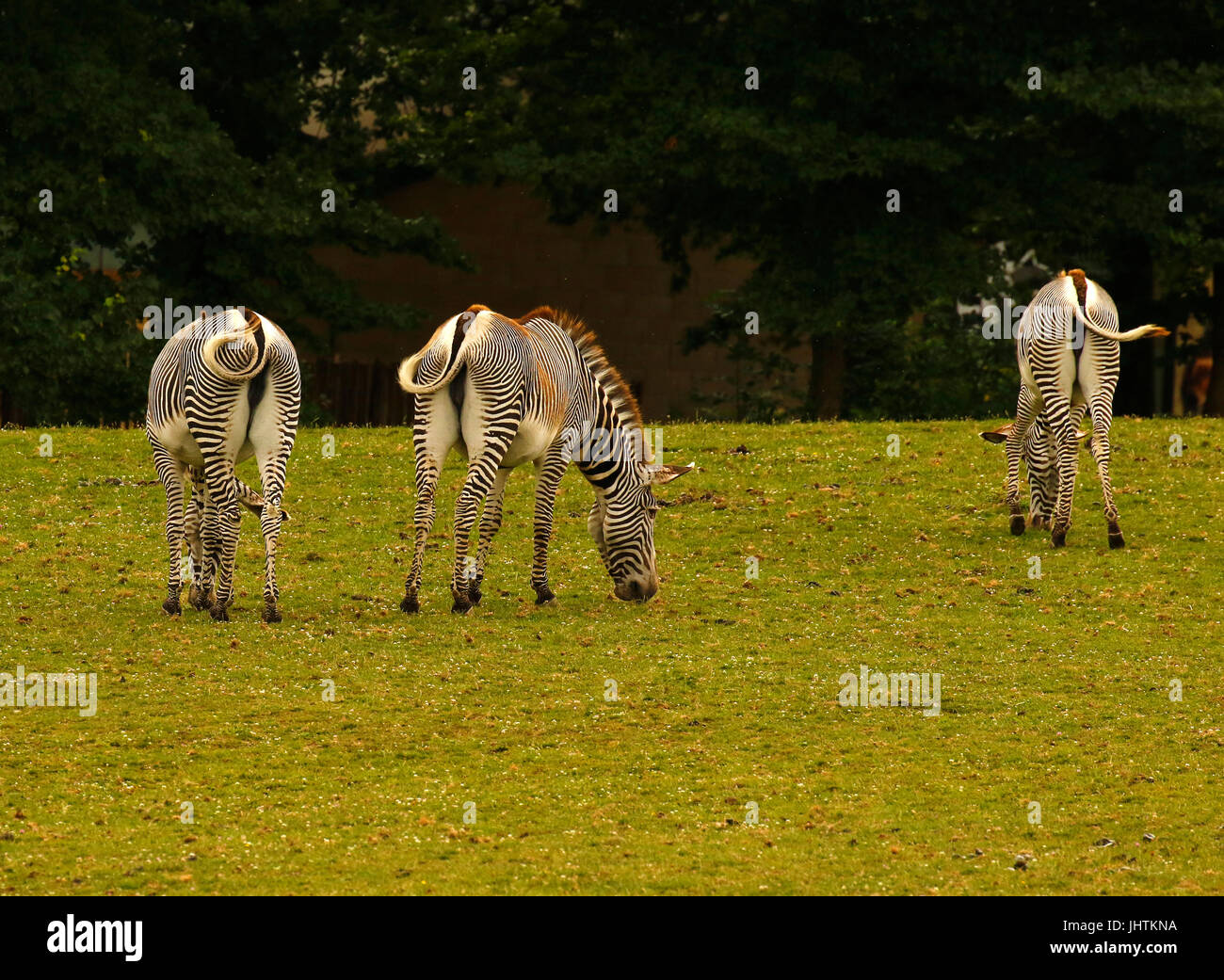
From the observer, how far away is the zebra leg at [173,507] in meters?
16.5

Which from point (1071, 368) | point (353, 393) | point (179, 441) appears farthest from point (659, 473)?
point (353, 393)

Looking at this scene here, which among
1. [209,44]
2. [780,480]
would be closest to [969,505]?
[780,480]

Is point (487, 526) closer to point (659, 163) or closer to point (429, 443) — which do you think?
point (429, 443)

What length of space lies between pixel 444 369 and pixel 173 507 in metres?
2.98

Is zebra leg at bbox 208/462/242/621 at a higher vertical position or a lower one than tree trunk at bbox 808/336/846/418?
lower

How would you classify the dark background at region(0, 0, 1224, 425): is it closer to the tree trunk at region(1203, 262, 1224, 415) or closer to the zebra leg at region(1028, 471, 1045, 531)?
the tree trunk at region(1203, 262, 1224, 415)

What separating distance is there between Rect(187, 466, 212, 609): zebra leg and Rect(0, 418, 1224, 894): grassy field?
276 millimetres

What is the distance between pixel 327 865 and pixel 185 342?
25.3 ft

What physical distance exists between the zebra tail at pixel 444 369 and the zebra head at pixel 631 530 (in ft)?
7.12

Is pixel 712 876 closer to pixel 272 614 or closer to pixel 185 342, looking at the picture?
pixel 272 614

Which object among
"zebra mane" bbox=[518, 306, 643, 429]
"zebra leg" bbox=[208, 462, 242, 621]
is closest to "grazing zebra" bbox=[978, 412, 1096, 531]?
"zebra mane" bbox=[518, 306, 643, 429]

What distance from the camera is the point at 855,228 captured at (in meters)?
35.8

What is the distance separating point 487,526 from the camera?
56.9 ft

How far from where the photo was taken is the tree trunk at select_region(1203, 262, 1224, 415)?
35531 mm
